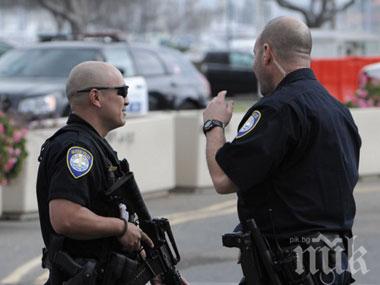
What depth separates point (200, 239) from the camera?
9.38 metres

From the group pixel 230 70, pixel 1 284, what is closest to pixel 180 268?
pixel 1 284

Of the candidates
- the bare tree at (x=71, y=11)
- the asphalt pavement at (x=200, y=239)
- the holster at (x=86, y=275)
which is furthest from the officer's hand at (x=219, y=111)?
the bare tree at (x=71, y=11)

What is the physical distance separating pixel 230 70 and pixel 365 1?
28.1 metres

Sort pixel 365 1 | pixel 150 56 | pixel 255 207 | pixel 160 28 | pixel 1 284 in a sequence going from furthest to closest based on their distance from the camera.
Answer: pixel 160 28
pixel 365 1
pixel 150 56
pixel 1 284
pixel 255 207

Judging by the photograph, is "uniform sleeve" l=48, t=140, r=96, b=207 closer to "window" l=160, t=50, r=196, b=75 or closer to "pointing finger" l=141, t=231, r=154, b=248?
"pointing finger" l=141, t=231, r=154, b=248

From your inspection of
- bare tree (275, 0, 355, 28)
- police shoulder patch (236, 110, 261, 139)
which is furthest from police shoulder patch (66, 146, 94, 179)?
bare tree (275, 0, 355, 28)

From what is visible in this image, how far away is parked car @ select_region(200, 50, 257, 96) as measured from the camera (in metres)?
31.1

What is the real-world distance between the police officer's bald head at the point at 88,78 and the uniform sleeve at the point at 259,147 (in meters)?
0.63

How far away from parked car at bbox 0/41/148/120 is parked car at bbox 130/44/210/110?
33 cm

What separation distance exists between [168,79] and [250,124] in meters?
12.0

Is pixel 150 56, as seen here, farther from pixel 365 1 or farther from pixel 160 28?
pixel 160 28

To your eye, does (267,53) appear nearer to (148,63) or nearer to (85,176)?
(85,176)

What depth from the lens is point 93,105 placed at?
4301 millimetres

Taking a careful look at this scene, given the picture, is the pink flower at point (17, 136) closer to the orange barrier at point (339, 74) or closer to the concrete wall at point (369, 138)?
the concrete wall at point (369, 138)
